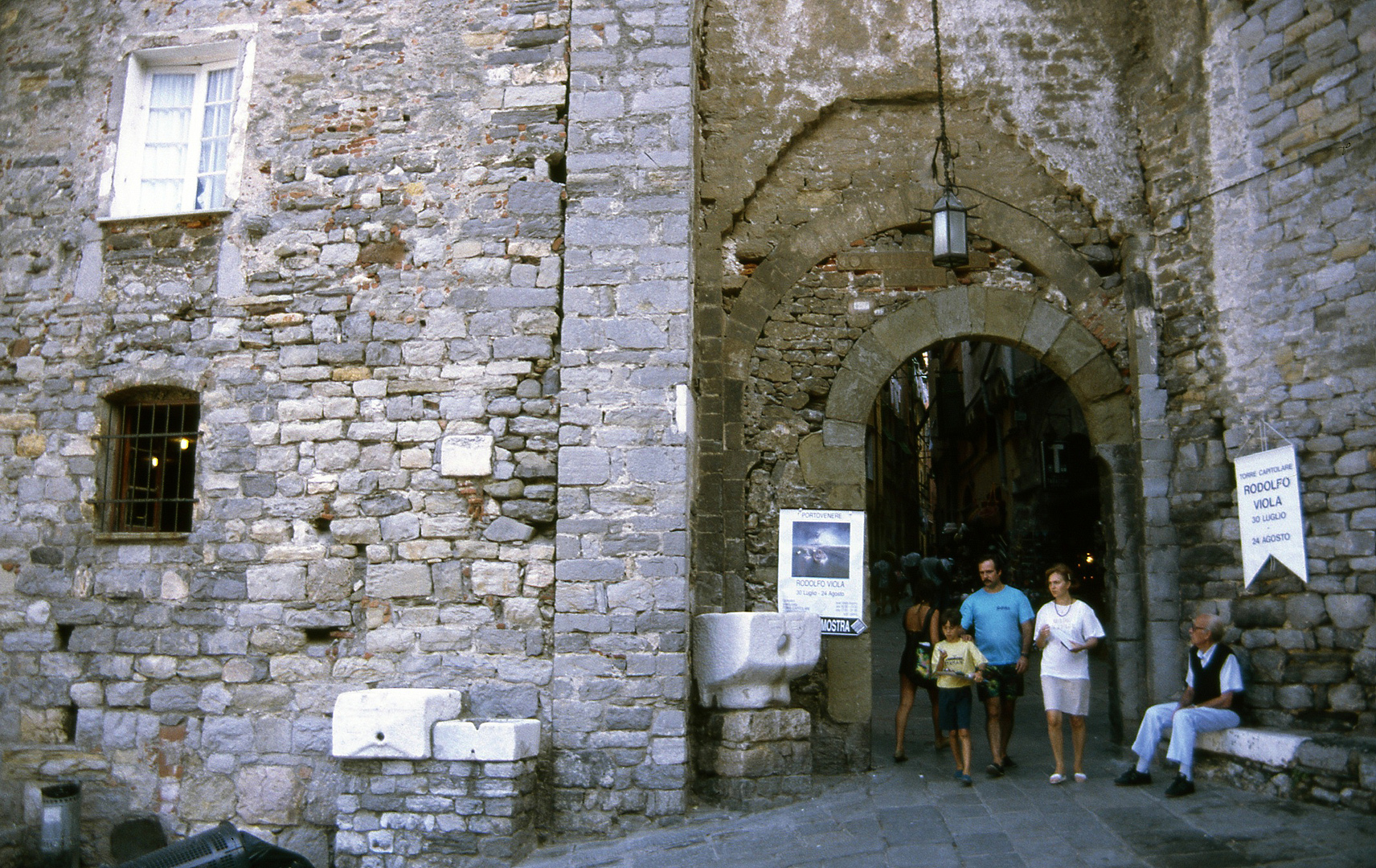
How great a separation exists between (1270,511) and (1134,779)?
1795mm

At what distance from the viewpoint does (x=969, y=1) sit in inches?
281

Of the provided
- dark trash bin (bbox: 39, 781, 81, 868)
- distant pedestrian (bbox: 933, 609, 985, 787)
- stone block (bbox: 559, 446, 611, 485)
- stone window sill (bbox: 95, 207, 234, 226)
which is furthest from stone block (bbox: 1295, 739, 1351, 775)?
stone window sill (bbox: 95, 207, 234, 226)

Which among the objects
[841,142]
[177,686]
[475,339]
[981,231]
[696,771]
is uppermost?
[841,142]

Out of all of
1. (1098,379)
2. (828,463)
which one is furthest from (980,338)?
(828,463)

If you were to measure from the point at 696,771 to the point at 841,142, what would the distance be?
446cm

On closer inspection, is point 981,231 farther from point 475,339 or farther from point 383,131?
point 383,131

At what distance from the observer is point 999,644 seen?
5.97 meters

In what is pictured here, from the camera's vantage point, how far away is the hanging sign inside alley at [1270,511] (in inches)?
222

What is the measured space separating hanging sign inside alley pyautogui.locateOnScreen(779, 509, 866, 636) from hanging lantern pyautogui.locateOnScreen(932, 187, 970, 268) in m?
1.78

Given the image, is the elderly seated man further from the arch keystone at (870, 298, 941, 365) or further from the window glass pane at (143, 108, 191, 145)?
the window glass pane at (143, 108, 191, 145)

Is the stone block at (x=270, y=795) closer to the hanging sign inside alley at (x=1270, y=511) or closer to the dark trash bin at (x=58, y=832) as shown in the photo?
the dark trash bin at (x=58, y=832)

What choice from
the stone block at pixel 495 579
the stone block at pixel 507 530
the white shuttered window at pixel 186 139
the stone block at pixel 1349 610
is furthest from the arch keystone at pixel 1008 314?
the white shuttered window at pixel 186 139

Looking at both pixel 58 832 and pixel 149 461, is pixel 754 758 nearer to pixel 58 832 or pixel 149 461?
pixel 58 832

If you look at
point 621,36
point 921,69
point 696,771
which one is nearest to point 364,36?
point 621,36
